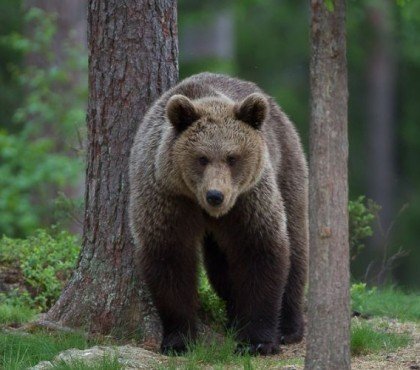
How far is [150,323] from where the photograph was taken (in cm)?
773

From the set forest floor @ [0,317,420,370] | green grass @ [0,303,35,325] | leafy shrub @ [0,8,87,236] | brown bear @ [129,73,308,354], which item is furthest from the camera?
leafy shrub @ [0,8,87,236]

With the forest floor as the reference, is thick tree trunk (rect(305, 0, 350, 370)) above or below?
above

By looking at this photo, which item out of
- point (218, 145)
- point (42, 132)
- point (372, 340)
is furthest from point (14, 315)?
point (42, 132)

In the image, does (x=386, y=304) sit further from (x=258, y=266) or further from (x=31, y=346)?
(x=31, y=346)

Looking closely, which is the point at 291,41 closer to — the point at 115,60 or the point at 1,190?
the point at 1,190

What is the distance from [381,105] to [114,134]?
18269 millimetres

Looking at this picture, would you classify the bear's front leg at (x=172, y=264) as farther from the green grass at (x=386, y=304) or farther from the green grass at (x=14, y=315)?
the green grass at (x=386, y=304)

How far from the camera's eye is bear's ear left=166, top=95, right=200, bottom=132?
23.5 ft

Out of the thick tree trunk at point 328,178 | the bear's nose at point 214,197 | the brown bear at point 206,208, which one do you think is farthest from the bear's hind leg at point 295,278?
the thick tree trunk at point 328,178

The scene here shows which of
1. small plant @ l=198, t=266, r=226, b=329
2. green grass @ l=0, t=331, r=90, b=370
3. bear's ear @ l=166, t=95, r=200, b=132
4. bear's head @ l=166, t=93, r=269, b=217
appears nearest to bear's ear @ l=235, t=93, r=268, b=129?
bear's head @ l=166, t=93, r=269, b=217

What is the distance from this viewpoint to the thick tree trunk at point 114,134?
782 centimetres

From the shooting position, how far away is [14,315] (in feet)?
26.5

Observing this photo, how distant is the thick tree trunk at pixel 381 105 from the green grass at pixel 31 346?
17770mm

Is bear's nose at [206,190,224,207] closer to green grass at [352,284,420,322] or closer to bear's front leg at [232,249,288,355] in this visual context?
bear's front leg at [232,249,288,355]
